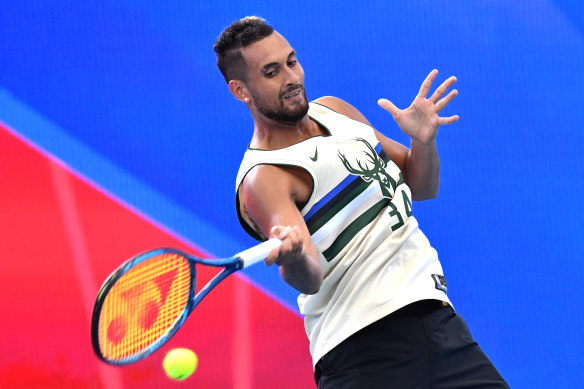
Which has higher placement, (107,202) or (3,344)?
(107,202)

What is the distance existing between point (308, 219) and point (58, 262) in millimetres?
1587

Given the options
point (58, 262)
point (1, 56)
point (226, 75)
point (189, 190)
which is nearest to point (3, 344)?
point (58, 262)

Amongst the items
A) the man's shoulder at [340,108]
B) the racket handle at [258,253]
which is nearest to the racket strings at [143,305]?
the racket handle at [258,253]

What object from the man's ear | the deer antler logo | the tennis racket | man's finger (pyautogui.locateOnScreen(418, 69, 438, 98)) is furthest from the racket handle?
man's finger (pyautogui.locateOnScreen(418, 69, 438, 98))

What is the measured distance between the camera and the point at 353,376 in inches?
73.2

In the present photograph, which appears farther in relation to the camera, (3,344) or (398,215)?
(3,344)

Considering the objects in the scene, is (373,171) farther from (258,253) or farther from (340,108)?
(258,253)

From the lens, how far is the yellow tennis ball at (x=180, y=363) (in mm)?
2926

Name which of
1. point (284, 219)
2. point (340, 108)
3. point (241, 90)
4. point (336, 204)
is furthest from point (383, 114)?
point (284, 219)

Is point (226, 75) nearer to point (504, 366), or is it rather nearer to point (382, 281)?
point (382, 281)

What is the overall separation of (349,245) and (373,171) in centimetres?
20

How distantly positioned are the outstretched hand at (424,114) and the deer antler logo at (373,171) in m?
0.18

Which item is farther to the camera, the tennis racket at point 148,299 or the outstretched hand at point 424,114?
the outstretched hand at point 424,114

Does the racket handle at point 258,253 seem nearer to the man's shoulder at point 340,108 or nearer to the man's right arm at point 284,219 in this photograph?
the man's right arm at point 284,219
